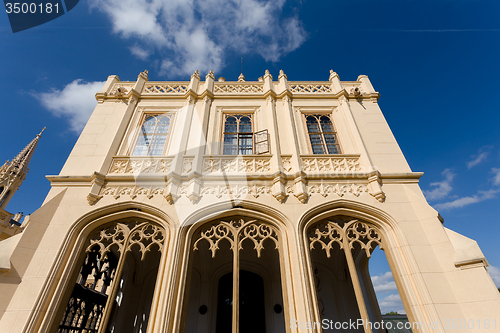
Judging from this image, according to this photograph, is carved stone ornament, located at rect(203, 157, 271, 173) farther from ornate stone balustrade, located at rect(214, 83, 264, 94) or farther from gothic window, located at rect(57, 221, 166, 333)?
ornate stone balustrade, located at rect(214, 83, 264, 94)

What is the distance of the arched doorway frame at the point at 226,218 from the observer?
5.00m

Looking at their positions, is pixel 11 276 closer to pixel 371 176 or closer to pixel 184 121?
pixel 184 121

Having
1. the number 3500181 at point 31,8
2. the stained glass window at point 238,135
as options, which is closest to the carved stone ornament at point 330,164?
the stained glass window at point 238,135

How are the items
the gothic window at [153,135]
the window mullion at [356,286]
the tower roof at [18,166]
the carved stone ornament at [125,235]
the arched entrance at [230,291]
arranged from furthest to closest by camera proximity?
the tower roof at [18,166] → the arched entrance at [230,291] → the gothic window at [153,135] → the carved stone ornament at [125,235] → the window mullion at [356,286]

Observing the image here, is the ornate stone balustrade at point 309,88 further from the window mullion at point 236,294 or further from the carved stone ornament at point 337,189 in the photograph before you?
the window mullion at point 236,294

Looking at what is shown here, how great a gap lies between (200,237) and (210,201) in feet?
3.04

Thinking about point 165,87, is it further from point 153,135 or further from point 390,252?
point 390,252

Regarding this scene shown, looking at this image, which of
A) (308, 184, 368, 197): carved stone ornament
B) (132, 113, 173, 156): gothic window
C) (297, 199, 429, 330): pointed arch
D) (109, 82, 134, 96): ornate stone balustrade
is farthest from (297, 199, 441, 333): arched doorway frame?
(109, 82, 134, 96): ornate stone balustrade

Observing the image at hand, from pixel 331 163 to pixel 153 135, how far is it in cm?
608

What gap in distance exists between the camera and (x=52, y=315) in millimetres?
4879

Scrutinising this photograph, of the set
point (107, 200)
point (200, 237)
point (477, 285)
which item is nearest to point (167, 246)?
point (200, 237)

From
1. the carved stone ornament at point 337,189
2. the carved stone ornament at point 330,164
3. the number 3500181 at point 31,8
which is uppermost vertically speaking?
the number 3500181 at point 31,8

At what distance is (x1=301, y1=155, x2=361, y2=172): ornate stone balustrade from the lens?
23.4 feet

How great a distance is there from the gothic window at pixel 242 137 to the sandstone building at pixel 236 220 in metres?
0.06
